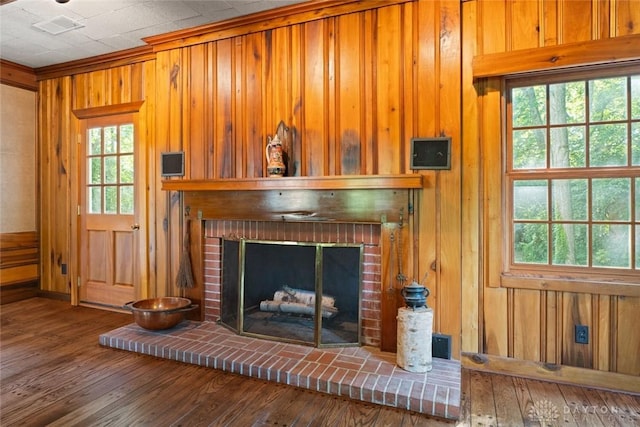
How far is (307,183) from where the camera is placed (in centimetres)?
266

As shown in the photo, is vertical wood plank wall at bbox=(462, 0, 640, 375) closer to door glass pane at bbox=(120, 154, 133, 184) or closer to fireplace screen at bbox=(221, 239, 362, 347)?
fireplace screen at bbox=(221, 239, 362, 347)

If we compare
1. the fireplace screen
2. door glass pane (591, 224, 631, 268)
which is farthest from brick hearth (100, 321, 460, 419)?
door glass pane (591, 224, 631, 268)

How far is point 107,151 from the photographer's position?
4055mm

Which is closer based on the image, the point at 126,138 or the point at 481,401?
the point at 481,401

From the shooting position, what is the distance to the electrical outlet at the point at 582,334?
234cm

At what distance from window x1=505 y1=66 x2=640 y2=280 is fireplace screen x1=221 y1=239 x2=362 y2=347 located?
120 cm

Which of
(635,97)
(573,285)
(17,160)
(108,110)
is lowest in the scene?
(573,285)

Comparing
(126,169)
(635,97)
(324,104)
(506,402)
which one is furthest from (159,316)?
(635,97)

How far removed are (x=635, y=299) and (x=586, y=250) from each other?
0.38 metres

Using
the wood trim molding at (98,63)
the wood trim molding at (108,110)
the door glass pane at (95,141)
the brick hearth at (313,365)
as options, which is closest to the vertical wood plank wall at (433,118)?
the brick hearth at (313,365)

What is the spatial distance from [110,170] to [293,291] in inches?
104

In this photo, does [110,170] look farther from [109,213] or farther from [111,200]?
[109,213]

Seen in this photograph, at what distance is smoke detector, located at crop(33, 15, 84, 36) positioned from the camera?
310 cm

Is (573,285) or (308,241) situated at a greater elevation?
(308,241)
